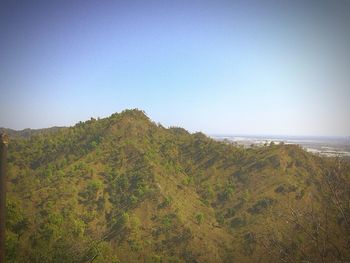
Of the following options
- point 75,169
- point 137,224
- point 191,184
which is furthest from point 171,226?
point 75,169

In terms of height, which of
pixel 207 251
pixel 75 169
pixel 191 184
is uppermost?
pixel 75 169

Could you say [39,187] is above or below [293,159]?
below

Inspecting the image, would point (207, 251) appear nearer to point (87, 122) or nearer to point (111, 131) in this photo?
point (111, 131)

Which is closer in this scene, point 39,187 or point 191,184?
point 39,187

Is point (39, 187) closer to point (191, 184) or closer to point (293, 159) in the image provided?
point (191, 184)

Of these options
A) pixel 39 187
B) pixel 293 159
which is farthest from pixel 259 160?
pixel 39 187

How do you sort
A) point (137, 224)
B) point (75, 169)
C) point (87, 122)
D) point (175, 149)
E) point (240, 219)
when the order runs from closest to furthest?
1. point (137, 224)
2. point (240, 219)
3. point (75, 169)
4. point (175, 149)
5. point (87, 122)

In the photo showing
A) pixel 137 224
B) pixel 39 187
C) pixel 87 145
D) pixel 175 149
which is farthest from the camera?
pixel 175 149
